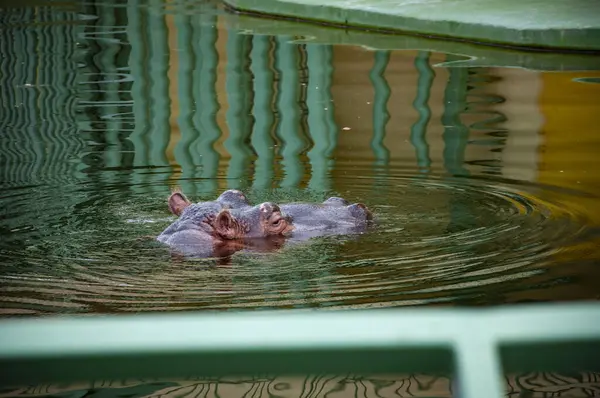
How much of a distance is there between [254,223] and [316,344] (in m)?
3.62

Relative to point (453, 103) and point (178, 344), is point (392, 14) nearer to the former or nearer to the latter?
point (453, 103)

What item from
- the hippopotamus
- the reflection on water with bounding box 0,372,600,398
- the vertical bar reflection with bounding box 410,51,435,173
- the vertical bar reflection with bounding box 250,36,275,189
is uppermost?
the reflection on water with bounding box 0,372,600,398

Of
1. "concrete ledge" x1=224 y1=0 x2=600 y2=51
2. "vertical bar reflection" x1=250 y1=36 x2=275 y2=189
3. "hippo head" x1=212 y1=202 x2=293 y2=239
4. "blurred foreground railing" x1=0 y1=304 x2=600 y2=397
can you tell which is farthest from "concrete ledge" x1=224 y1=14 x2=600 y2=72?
"blurred foreground railing" x1=0 y1=304 x2=600 y2=397

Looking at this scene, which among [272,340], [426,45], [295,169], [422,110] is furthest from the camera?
[426,45]

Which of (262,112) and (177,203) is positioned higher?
(177,203)

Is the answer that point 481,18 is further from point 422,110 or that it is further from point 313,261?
point 313,261

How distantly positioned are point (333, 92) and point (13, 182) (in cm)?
337

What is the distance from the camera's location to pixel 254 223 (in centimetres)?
449

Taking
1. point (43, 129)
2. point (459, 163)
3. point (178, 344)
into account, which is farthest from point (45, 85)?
point (178, 344)

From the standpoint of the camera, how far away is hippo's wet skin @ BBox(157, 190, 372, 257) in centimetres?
441

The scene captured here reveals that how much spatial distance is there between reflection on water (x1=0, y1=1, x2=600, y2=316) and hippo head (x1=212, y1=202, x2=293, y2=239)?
0.15m

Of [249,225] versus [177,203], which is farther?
[177,203]

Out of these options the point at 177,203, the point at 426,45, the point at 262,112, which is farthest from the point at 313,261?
the point at 426,45

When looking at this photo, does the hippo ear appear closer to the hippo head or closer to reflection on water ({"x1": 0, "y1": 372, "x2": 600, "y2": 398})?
the hippo head
